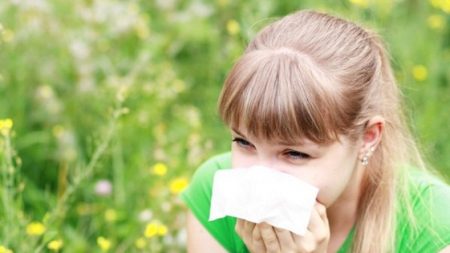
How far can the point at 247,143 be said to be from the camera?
213cm

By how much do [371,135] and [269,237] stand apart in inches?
13.5

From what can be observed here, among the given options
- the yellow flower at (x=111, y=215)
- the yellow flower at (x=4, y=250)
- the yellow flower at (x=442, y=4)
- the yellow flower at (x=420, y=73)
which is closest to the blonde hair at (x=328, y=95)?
the yellow flower at (x=4, y=250)

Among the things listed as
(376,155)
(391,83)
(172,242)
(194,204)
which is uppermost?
(391,83)

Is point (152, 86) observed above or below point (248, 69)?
below

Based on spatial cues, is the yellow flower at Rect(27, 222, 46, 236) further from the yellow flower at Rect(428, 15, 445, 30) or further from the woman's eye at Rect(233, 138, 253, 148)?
the yellow flower at Rect(428, 15, 445, 30)

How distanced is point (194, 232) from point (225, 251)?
97mm

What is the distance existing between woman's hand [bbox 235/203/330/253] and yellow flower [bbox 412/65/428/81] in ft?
5.39

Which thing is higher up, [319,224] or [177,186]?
[319,224]

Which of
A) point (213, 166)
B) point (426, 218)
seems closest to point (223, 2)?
point (213, 166)

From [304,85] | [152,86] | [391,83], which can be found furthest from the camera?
[152,86]

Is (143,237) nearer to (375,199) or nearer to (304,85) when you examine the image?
(375,199)

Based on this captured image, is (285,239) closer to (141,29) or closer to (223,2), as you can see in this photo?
(141,29)

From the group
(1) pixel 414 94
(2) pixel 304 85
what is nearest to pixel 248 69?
(2) pixel 304 85

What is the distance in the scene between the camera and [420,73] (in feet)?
12.2
